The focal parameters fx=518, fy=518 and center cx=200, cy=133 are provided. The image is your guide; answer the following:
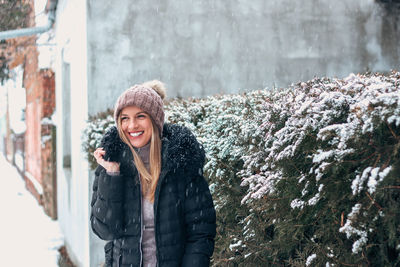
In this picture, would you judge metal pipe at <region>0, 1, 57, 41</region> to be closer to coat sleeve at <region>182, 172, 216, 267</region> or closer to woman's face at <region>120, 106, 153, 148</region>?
woman's face at <region>120, 106, 153, 148</region>

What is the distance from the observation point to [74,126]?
8.69 metres

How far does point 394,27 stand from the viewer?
29.5 feet

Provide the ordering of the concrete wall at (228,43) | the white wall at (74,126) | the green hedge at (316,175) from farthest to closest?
the white wall at (74,126), the concrete wall at (228,43), the green hedge at (316,175)

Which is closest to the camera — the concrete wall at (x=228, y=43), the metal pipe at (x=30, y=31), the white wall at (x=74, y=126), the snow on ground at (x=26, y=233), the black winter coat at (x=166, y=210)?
the black winter coat at (x=166, y=210)

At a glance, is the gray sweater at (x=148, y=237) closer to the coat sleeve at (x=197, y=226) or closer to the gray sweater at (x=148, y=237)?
the gray sweater at (x=148, y=237)

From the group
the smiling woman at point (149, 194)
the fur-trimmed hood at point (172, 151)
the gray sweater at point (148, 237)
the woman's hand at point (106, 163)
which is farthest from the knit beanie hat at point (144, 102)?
the gray sweater at point (148, 237)

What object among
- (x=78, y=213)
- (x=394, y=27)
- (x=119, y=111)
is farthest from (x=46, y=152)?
(x=119, y=111)

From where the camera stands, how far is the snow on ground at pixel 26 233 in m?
8.73

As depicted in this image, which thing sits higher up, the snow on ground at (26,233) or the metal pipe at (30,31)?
the metal pipe at (30,31)

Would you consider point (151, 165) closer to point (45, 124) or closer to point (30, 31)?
point (30, 31)

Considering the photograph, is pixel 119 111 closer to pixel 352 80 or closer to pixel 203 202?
pixel 203 202

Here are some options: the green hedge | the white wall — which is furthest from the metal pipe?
the green hedge

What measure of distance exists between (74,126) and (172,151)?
6.26 meters

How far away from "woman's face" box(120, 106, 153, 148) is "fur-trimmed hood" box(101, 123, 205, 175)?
75 mm
